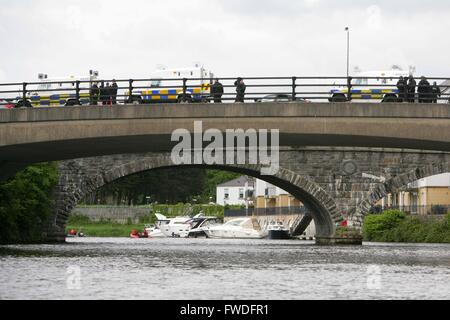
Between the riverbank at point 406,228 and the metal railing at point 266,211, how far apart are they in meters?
16.4

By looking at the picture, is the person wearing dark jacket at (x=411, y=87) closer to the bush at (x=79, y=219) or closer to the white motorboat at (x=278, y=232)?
the white motorboat at (x=278, y=232)

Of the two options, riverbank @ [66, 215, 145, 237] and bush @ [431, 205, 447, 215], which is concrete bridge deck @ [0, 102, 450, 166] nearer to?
bush @ [431, 205, 447, 215]

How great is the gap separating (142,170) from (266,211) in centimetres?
4866

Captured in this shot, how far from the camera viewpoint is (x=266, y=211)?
4606 inches

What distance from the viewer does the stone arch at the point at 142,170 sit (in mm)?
68500

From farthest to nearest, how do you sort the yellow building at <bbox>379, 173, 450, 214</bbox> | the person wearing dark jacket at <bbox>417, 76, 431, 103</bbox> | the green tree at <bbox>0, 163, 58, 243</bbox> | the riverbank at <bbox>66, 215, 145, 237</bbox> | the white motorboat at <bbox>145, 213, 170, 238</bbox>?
the riverbank at <bbox>66, 215, 145, 237</bbox> → the white motorboat at <bbox>145, 213, 170, 238</bbox> → the yellow building at <bbox>379, 173, 450, 214</bbox> → the green tree at <bbox>0, 163, 58, 243</bbox> → the person wearing dark jacket at <bbox>417, 76, 431, 103</bbox>

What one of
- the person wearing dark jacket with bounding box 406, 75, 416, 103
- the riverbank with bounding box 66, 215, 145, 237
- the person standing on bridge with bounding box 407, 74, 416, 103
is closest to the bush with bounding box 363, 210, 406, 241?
the riverbank with bounding box 66, 215, 145, 237

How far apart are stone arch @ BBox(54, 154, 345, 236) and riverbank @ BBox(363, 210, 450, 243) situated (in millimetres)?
6875

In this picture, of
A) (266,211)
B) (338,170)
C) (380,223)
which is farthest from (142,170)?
(266,211)

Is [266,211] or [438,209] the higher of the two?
[266,211]

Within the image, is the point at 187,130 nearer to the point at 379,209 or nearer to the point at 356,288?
the point at 356,288

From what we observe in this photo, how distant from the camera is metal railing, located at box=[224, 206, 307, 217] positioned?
10327 centimetres

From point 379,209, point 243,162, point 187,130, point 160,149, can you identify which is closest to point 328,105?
point 187,130

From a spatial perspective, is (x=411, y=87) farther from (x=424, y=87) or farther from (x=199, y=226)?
(x=199, y=226)
